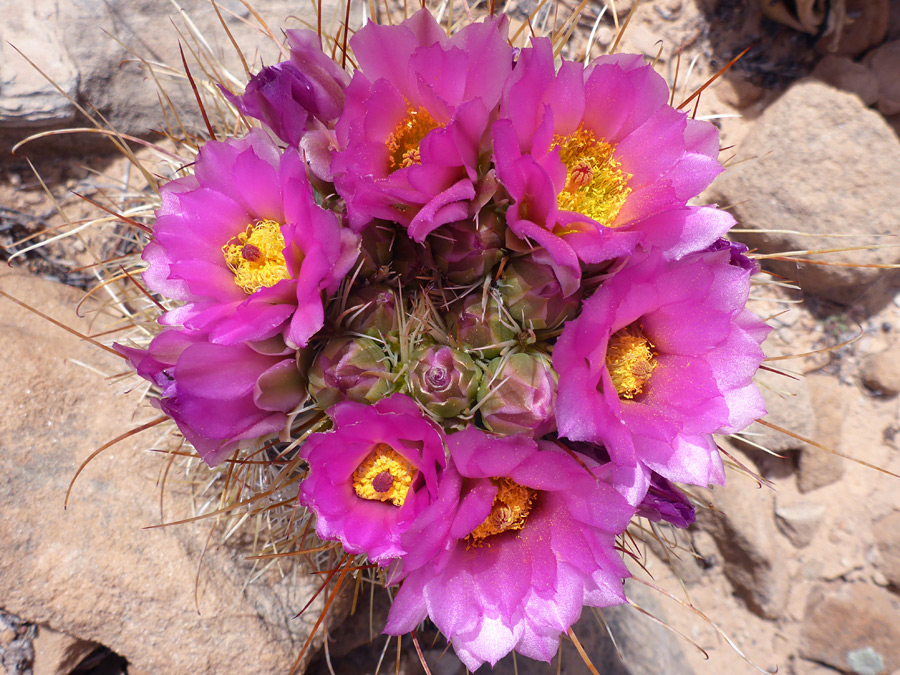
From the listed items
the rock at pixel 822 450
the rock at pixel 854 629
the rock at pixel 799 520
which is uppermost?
the rock at pixel 822 450

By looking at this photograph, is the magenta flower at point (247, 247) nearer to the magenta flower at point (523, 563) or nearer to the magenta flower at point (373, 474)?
the magenta flower at point (373, 474)

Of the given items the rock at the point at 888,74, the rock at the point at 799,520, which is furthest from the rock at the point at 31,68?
the rock at the point at 888,74

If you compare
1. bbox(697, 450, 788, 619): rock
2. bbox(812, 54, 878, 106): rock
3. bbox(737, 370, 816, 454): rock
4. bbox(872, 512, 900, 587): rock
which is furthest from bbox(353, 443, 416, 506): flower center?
bbox(812, 54, 878, 106): rock

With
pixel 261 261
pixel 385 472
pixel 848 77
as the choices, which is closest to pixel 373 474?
pixel 385 472

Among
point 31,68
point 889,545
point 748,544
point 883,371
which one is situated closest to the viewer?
point 31,68

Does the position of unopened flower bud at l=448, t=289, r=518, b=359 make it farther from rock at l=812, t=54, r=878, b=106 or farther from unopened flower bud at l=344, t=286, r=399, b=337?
rock at l=812, t=54, r=878, b=106

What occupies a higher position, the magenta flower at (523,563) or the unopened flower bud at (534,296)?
the unopened flower bud at (534,296)

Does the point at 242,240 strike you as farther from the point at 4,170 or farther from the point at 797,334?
the point at 797,334

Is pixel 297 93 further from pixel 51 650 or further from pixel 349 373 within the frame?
pixel 51 650
